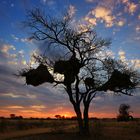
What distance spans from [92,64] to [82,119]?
16.9 ft

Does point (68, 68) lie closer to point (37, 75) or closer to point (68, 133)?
point (37, 75)

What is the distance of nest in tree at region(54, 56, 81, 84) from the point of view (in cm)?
2753

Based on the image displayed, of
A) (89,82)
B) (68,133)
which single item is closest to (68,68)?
(89,82)

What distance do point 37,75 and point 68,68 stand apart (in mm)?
2800

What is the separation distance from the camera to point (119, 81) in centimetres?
2775

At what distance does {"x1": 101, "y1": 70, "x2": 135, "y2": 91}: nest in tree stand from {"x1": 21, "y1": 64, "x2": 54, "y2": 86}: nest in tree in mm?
5130

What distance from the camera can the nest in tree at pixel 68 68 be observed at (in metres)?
27.5

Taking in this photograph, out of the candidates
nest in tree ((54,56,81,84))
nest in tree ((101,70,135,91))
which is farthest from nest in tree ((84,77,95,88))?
nest in tree ((54,56,81,84))

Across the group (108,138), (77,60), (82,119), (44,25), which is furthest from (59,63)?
(108,138)

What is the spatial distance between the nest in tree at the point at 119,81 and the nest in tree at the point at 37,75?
16.8 feet

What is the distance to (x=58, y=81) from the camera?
28.0 m

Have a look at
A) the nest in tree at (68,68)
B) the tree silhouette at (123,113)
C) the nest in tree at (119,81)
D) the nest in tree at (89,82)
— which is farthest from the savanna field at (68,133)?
the tree silhouette at (123,113)

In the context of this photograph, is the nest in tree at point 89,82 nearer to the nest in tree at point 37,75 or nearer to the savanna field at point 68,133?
the nest in tree at point 37,75

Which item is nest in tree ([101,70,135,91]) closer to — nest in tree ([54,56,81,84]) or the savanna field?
nest in tree ([54,56,81,84])
